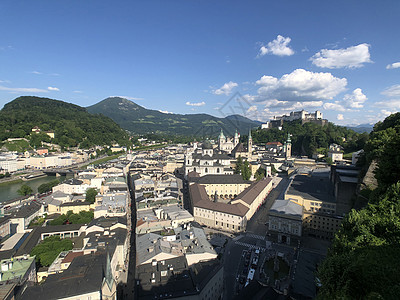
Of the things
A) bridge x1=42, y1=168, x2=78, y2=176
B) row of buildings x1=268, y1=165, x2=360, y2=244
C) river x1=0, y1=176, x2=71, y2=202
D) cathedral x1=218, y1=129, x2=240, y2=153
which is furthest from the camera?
cathedral x1=218, y1=129, x2=240, y2=153

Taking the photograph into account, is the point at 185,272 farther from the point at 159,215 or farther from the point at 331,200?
the point at 331,200

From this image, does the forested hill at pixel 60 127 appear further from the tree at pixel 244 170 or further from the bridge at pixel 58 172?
the tree at pixel 244 170

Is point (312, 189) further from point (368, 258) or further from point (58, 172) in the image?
point (58, 172)

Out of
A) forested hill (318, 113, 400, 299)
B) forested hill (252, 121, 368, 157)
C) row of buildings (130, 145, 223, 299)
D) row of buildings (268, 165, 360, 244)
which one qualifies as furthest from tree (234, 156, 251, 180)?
forested hill (318, 113, 400, 299)

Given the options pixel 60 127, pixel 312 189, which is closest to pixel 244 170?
pixel 312 189

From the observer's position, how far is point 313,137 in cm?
5081

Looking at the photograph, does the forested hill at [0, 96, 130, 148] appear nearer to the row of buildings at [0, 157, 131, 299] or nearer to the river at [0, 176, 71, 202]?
the river at [0, 176, 71, 202]

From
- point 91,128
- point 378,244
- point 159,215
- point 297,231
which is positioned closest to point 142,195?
point 159,215

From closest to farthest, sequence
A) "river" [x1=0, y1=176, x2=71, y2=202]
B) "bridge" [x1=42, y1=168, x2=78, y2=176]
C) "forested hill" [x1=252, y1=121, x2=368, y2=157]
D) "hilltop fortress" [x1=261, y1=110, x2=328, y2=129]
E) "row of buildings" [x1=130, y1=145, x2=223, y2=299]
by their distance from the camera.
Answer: "row of buildings" [x1=130, y1=145, x2=223, y2=299], "river" [x1=0, y1=176, x2=71, y2=202], "forested hill" [x1=252, y1=121, x2=368, y2=157], "bridge" [x1=42, y1=168, x2=78, y2=176], "hilltop fortress" [x1=261, y1=110, x2=328, y2=129]

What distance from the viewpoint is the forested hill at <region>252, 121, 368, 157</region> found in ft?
150

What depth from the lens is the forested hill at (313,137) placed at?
45.6 m

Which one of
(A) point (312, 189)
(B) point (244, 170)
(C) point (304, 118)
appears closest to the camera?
(A) point (312, 189)

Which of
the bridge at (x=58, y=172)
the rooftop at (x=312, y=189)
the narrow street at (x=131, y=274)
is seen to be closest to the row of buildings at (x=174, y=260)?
the narrow street at (x=131, y=274)

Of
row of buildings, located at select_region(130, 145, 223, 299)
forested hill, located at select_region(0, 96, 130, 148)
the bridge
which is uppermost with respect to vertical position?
forested hill, located at select_region(0, 96, 130, 148)
